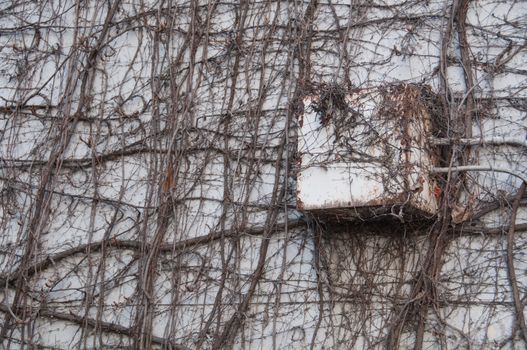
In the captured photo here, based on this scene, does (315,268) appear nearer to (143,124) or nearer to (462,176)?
(462,176)

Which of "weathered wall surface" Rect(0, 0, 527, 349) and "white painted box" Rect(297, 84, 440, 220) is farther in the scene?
"weathered wall surface" Rect(0, 0, 527, 349)

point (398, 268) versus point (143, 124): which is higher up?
point (143, 124)

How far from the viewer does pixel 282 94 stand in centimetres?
475

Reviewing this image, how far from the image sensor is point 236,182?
183 inches

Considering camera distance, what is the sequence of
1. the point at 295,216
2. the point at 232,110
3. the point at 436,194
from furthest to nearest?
1. the point at 232,110
2. the point at 295,216
3. the point at 436,194

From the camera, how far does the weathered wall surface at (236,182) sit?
4.22 metres

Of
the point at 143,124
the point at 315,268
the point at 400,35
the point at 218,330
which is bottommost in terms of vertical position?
the point at 218,330

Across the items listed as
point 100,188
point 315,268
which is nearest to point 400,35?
point 315,268

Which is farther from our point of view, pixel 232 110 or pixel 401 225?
pixel 232 110

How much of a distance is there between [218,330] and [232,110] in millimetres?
1144

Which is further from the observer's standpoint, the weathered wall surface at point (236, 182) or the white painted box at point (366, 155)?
the weathered wall surface at point (236, 182)

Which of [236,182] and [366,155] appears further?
[236,182]

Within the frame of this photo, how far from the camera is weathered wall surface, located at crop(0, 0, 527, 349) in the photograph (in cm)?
422

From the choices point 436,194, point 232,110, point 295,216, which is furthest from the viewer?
point 232,110
